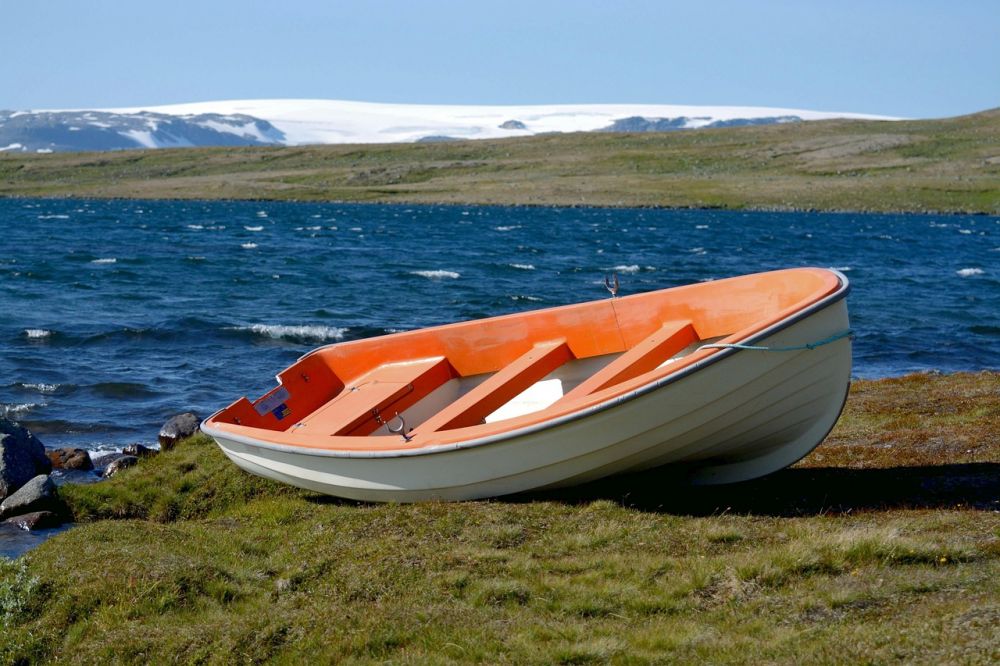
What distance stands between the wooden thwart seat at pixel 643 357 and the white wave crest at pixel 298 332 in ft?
58.6

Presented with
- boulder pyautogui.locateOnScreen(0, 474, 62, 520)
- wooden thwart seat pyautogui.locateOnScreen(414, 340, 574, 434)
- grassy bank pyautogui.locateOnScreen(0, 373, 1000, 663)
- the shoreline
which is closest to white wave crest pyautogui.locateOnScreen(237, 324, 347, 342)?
boulder pyautogui.locateOnScreen(0, 474, 62, 520)

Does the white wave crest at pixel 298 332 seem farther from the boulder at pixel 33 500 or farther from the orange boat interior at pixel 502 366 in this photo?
the boulder at pixel 33 500

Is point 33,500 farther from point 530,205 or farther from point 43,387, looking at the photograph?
point 530,205

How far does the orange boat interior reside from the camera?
10633 millimetres

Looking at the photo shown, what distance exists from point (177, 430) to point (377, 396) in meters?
4.88

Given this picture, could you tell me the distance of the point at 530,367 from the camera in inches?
468

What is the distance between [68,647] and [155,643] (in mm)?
701

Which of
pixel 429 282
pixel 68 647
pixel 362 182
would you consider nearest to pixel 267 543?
pixel 68 647

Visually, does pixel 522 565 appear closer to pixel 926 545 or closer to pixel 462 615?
pixel 462 615

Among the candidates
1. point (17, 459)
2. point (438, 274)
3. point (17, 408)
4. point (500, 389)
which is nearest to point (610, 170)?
point (438, 274)

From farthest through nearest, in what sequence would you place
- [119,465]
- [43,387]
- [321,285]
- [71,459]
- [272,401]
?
[321,285] < [43,387] < [71,459] < [119,465] < [272,401]

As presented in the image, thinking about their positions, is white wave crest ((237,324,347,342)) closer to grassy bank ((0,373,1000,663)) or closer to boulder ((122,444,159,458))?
boulder ((122,444,159,458))

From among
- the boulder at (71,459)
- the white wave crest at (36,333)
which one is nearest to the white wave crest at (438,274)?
the white wave crest at (36,333)

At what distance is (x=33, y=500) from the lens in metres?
12.1
